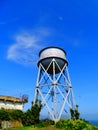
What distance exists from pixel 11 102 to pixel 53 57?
37.8 feet

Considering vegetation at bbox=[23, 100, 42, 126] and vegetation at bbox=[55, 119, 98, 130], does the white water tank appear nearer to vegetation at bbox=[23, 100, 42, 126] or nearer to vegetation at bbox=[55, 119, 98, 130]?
vegetation at bbox=[23, 100, 42, 126]

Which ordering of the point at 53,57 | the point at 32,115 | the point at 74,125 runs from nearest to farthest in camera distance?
the point at 74,125 < the point at 32,115 < the point at 53,57

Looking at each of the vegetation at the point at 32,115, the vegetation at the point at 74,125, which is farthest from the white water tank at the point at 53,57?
the vegetation at the point at 74,125

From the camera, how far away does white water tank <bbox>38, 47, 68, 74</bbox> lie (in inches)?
1497

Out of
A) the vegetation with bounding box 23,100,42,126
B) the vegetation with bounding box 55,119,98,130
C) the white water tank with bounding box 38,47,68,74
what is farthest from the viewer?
the white water tank with bounding box 38,47,68,74

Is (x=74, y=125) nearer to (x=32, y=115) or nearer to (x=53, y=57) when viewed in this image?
(x=32, y=115)

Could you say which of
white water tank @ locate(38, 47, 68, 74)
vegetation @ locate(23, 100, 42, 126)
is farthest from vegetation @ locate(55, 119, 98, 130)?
white water tank @ locate(38, 47, 68, 74)

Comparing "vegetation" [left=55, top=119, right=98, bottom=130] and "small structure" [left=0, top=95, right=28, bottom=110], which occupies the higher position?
"small structure" [left=0, top=95, right=28, bottom=110]

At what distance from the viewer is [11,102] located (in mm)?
40500

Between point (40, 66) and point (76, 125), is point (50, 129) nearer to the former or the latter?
point (76, 125)

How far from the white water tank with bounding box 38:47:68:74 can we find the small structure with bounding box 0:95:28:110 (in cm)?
832

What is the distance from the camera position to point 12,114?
1383 inches

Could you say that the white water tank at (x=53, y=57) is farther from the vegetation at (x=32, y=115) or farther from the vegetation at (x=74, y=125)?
the vegetation at (x=74, y=125)

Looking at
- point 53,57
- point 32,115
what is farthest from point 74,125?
point 53,57
